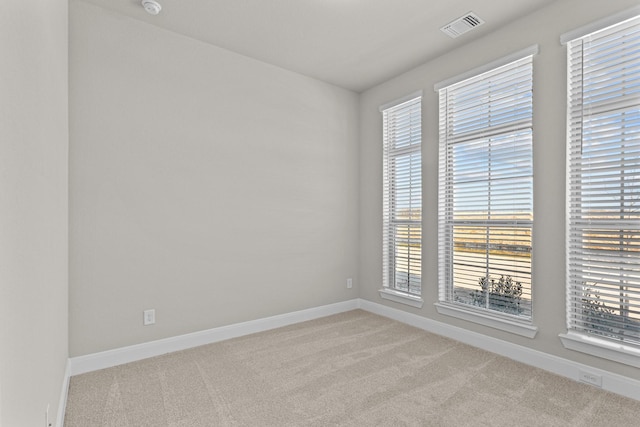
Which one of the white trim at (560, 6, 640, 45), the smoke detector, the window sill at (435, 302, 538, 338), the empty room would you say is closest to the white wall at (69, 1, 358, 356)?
the empty room

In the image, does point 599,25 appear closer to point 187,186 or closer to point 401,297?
point 401,297

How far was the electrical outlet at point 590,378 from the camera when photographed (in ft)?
7.47

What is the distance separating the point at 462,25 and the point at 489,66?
0.43 metres

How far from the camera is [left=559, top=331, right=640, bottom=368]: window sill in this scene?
2152 millimetres

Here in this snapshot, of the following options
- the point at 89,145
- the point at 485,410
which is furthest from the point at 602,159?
the point at 89,145

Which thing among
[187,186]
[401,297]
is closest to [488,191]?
[401,297]

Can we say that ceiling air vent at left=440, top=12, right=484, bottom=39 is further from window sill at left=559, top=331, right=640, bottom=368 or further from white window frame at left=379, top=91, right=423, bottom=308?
window sill at left=559, top=331, right=640, bottom=368

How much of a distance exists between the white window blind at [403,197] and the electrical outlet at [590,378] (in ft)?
4.99

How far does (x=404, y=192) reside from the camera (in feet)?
12.6

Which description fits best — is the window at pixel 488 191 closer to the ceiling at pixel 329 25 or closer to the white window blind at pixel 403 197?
the white window blind at pixel 403 197
